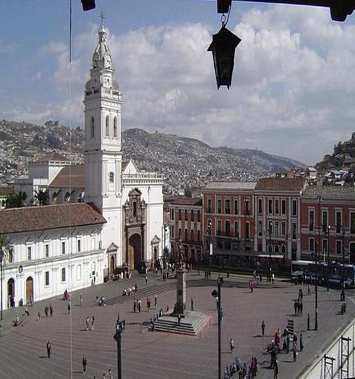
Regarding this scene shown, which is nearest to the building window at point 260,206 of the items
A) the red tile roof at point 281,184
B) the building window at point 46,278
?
the red tile roof at point 281,184

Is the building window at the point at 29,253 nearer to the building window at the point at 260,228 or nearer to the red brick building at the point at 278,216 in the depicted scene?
the red brick building at the point at 278,216

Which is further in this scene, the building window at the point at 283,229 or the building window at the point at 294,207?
the building window at the point at 283,229

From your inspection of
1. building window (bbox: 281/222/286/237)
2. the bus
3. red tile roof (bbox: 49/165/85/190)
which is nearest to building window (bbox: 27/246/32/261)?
red tile roof (bbox: 49/165/85/190)

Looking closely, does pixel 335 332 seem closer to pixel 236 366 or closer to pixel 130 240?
pixel 236 366

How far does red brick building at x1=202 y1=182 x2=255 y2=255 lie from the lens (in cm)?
5500

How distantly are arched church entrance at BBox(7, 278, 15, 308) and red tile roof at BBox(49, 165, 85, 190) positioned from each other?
60.7ft

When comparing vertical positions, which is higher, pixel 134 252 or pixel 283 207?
pixel 283 207

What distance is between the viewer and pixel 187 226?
2409 inches

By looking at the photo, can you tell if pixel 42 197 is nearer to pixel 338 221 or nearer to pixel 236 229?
pixel 236 229

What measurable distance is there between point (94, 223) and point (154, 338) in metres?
18.9

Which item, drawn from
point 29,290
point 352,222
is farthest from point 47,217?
point 352,222

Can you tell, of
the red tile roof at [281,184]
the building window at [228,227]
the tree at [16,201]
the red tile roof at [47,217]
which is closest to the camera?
the red tile roof at [47,217]

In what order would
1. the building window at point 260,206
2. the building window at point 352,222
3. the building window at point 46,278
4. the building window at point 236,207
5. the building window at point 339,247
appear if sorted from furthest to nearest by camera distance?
the building window at point 236,207
the building window at point 260,206
the building window at point 339,247
the building window at point 352,222
the building window at point 46,278

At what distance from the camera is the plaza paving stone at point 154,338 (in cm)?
2344
